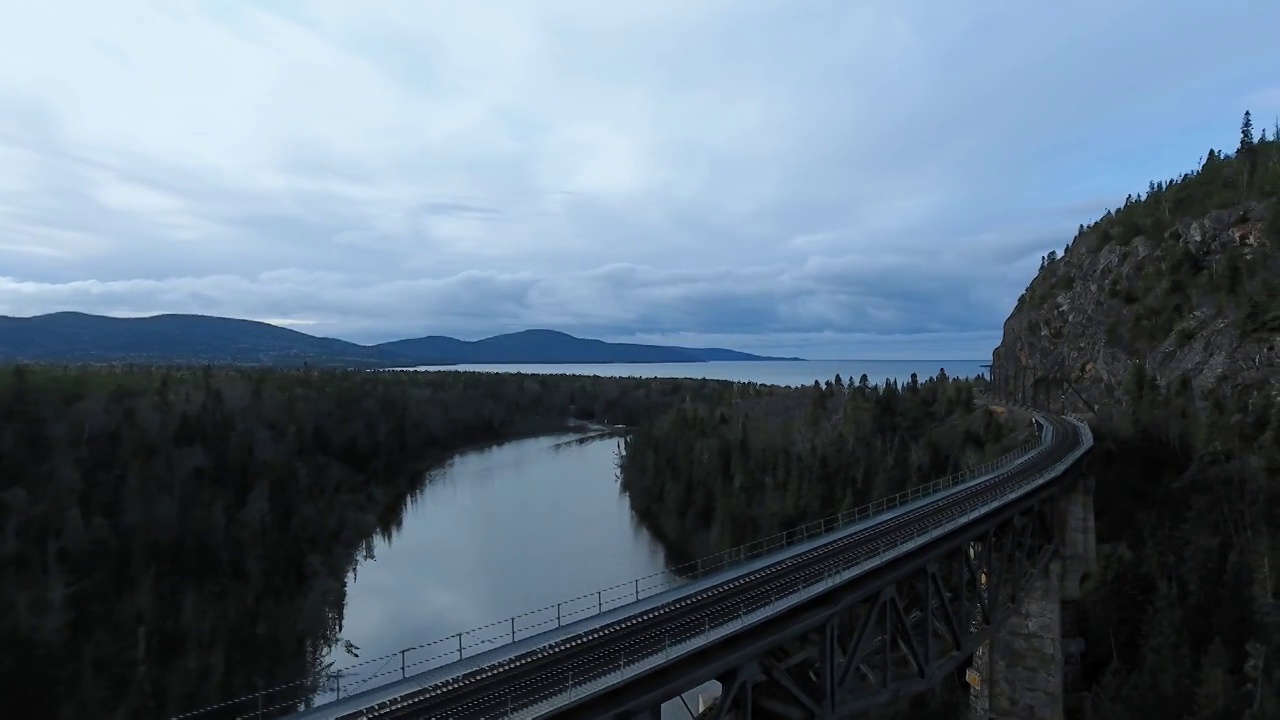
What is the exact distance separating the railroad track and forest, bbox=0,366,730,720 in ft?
121

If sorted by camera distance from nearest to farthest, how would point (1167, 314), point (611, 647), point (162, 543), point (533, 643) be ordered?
point (611, 647) < point (533, 643) < point (162, 543) < point (1167, 314)

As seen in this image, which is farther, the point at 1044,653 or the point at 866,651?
the point at 1044,653

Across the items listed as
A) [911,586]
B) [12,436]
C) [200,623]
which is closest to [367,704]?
[911,586]

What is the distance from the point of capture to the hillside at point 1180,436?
45.5 meters

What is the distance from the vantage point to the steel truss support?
67.9 ft

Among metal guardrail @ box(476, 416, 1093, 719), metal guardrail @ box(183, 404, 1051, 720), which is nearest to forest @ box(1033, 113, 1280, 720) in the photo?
metal guardrail @ box(183, 404, 1051, 720)

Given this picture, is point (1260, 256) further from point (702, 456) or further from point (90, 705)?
point (90, 705)

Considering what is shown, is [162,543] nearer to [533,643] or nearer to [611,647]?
[533,643]

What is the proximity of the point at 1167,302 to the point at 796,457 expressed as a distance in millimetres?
50636

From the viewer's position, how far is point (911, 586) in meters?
30.3

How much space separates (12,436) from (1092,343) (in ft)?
403

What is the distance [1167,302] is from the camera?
294 feet

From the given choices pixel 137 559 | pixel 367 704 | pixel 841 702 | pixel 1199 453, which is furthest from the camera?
pixel 1199 453

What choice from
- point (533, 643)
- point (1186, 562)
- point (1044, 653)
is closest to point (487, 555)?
point (1044, 653)
